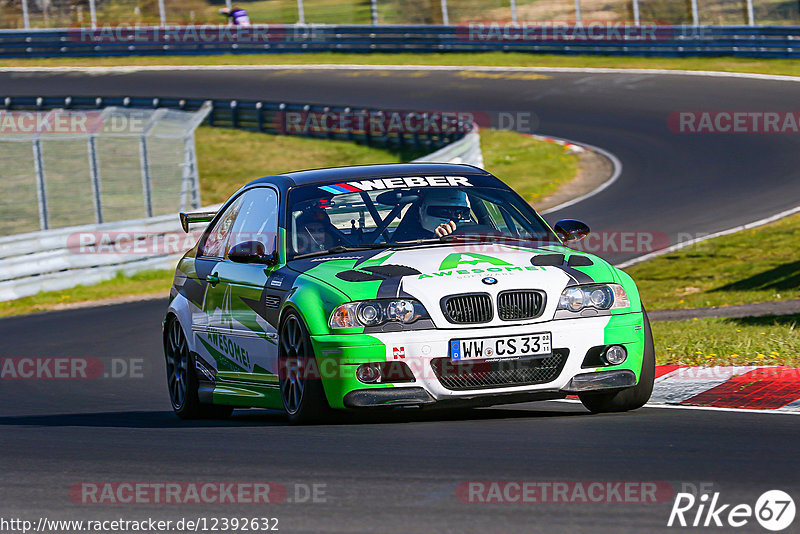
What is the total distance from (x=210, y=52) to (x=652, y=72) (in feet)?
63.5

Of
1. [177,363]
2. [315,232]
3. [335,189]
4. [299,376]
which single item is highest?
[335,189]

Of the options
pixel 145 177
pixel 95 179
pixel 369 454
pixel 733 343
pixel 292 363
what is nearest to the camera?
pixel 369 454

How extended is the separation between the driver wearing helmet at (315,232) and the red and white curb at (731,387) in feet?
7.06

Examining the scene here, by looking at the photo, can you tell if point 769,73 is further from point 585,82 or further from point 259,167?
point 259,167

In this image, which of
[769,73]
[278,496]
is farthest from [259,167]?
[278,496]

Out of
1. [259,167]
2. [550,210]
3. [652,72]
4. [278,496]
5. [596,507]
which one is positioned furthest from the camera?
[652,72]

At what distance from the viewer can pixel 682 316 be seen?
13.7 metres

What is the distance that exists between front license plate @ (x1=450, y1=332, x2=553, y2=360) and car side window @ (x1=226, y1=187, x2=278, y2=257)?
1611mm

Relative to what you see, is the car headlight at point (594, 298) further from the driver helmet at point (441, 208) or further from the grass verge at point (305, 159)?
the grass verge at point (305, 159)

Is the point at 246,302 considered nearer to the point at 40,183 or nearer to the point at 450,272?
the point at 450,272

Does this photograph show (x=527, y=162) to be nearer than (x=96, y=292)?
No

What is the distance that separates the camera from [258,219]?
27.4 feet

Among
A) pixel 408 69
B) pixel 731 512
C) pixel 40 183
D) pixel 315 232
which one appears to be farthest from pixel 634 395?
pixel 408 69

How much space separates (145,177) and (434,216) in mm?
15934
